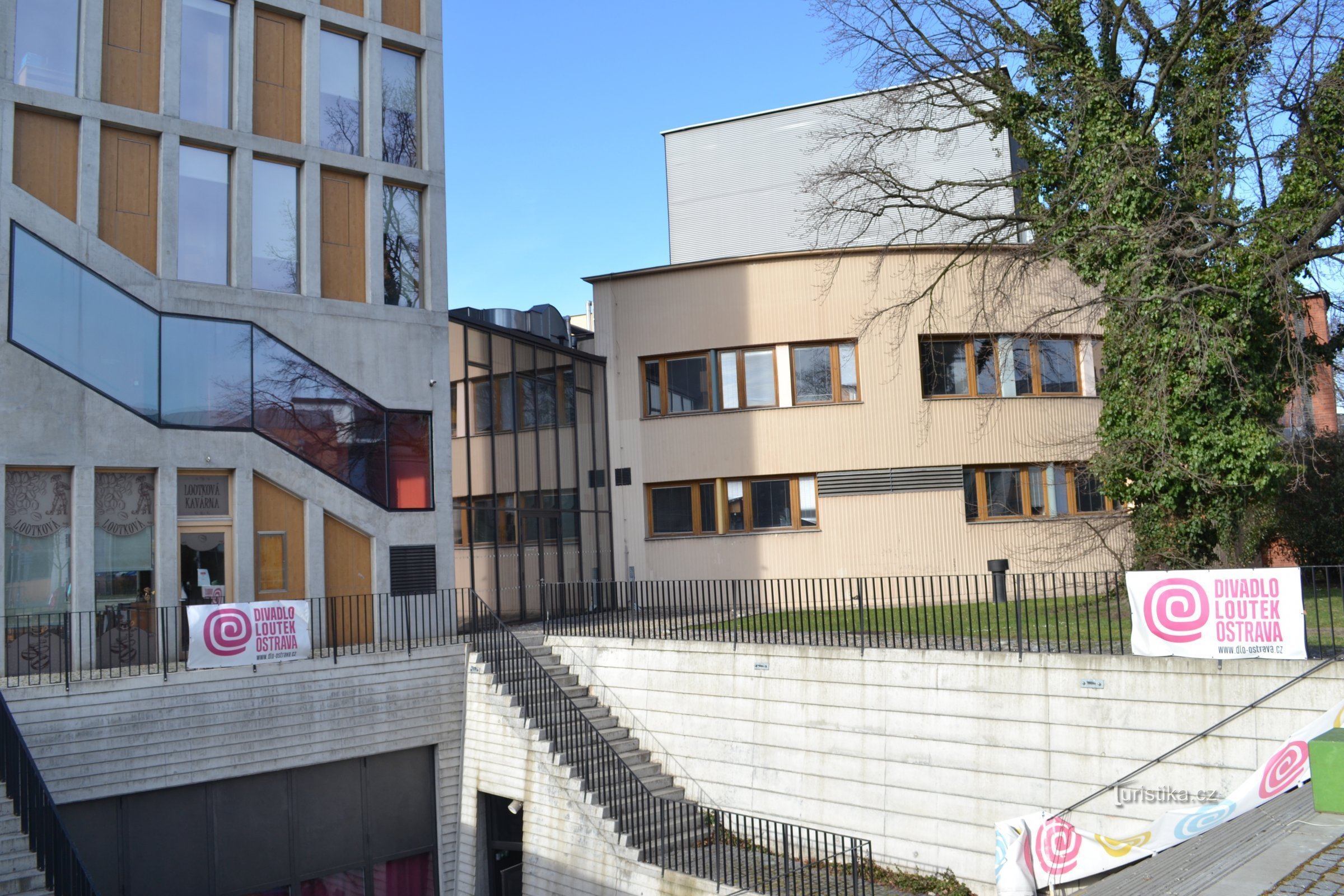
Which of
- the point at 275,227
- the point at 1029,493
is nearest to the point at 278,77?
the point at 275,227

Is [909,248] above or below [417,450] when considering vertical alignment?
above

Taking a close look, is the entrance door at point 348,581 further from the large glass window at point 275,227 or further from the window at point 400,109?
the window at point 400,109

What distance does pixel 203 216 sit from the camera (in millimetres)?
18328

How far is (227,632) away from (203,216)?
766 centimetres

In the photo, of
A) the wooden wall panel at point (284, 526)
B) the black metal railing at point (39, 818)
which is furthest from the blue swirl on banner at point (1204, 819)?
the wooden wall panel at point (284, 526)

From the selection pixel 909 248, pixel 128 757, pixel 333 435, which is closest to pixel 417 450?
pixel 333 435

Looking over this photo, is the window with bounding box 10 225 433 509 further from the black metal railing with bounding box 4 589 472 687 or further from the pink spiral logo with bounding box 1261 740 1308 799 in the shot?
the pink spiral logo with bounding box 1261 740 1308 799

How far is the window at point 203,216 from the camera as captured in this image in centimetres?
1802

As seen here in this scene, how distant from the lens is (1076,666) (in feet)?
39.8

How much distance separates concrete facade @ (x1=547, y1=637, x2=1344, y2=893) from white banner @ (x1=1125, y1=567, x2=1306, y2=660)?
17 cm

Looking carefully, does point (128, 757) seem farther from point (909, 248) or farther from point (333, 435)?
point (909, 248)

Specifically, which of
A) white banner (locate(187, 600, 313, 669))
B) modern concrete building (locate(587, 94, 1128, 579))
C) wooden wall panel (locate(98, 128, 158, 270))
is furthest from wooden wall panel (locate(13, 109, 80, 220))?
modern concrete building (locate(587, 94, 1128, 579))

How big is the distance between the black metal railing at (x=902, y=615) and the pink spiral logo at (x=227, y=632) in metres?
5.49

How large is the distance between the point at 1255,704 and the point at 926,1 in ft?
48.3
